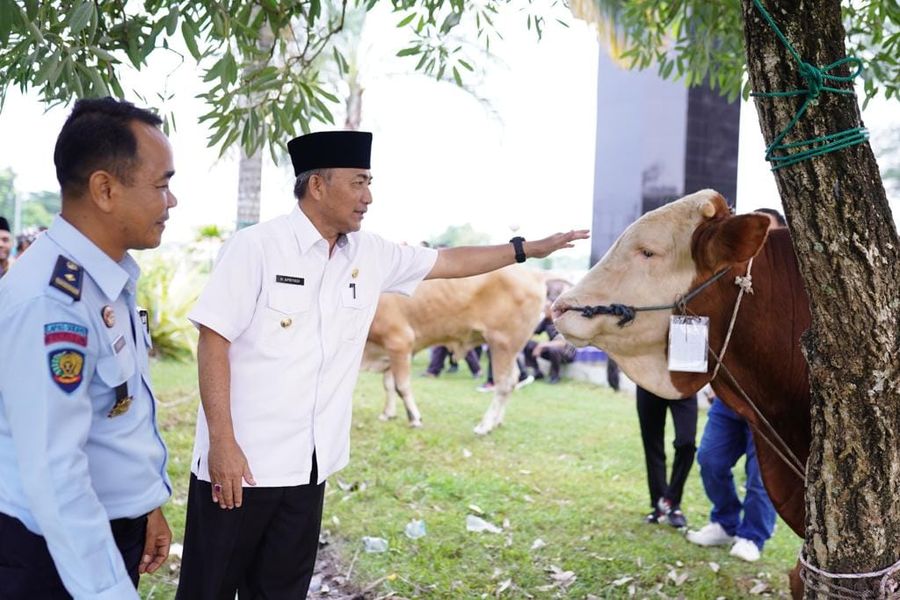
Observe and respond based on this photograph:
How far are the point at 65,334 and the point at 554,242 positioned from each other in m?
2.05

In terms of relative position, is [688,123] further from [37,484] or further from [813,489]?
[37,484]

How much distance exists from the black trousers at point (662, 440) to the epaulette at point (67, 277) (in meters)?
4.21

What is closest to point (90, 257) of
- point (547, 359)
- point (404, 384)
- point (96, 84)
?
point (96, 84)

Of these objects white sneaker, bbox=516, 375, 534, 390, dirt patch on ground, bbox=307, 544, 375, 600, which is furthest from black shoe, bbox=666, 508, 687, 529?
white sneaker, bbox=516, 375, 534, 390

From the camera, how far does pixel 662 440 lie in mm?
5594

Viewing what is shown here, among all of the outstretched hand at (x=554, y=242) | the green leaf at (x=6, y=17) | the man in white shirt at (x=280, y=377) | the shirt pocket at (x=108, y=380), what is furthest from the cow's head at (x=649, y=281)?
the green leaf at (x=6, y=17)

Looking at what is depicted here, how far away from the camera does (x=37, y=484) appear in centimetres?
152

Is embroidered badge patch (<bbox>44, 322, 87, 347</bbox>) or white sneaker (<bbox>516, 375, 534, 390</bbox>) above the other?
embroidered badge patch (<bbox>44, 322, 87, 347</bbox>)

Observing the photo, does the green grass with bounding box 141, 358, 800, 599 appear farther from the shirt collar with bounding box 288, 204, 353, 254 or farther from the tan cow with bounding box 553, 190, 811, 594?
the shirt collar with bounding box 288, 204, 353, 254

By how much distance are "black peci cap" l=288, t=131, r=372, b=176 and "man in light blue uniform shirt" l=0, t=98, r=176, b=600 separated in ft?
3.27

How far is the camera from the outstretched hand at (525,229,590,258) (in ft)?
10.7

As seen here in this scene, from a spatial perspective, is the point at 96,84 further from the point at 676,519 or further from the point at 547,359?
the point at 547,359

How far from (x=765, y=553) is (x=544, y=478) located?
2013 millimetres

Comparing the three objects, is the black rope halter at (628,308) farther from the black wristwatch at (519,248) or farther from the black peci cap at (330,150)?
the black peci cap at (330,150)
